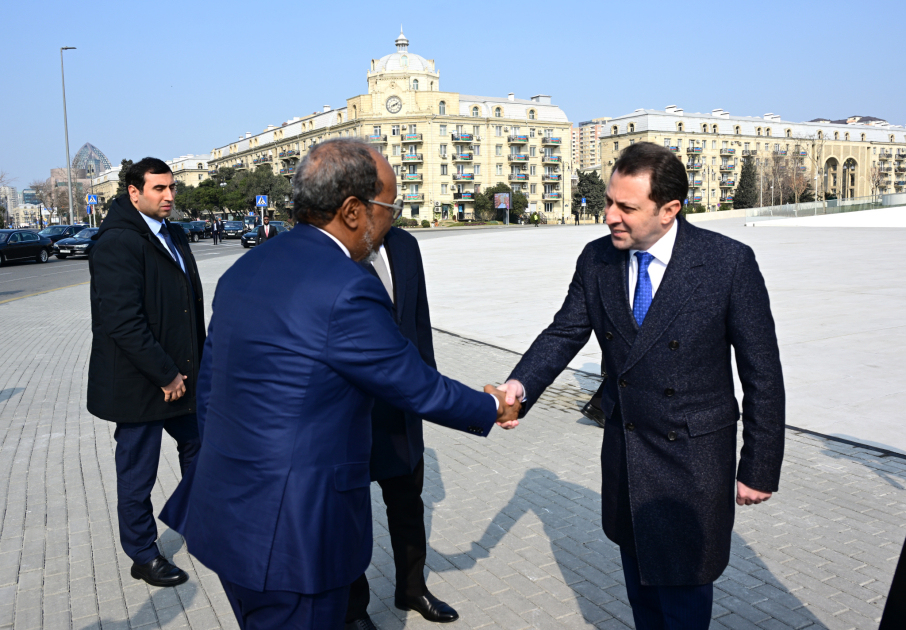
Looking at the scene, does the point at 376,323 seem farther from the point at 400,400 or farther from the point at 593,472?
the point at 593,472

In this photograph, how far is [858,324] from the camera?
33.4 feet

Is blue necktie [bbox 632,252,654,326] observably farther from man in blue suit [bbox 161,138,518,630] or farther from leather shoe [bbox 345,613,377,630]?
leather shoe [bbox 345,613,377,630]

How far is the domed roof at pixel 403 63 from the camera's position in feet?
295

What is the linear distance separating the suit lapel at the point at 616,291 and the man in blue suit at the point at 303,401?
722 mm

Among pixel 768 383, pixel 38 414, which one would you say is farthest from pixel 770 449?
pixel 38 414

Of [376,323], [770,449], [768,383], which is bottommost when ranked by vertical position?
[770,449]

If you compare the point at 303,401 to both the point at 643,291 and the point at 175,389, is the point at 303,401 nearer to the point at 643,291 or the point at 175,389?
the point at 643,291

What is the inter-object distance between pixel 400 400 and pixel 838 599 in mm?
2628

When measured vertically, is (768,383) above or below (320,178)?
below

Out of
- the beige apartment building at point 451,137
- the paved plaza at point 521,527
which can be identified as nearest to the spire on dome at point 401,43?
the beige apartment building at point 451,137

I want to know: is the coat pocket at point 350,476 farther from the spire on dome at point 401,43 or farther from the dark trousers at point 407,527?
the spire on dome at point 401,43

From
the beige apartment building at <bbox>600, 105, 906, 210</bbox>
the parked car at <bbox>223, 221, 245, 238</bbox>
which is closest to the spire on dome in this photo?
the beige apartment building at <bbox>600, 105, 906, 210</bbox>

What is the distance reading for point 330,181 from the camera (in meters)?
2.04

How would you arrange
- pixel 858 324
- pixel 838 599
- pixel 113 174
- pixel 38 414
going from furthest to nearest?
pixel 113 174, pixel 858 324, pixel 38 414, pixel 838 599
